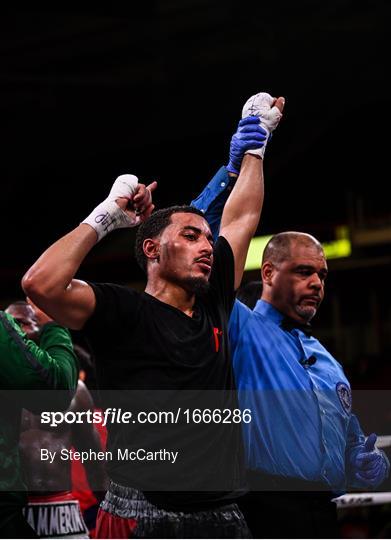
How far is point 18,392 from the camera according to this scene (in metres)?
2.85

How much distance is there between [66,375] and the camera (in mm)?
2924

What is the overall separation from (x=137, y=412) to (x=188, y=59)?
9.43 meters

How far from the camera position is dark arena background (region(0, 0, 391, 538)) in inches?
361

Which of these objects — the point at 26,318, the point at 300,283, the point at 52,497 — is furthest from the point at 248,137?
the point at 52,497

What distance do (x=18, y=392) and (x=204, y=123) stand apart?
322 inches

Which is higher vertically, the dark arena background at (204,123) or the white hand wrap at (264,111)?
the dark arena background at (204,123)

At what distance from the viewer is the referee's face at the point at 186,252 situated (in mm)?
2428

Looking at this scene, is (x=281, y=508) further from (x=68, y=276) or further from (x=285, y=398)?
(x=68, y=276)

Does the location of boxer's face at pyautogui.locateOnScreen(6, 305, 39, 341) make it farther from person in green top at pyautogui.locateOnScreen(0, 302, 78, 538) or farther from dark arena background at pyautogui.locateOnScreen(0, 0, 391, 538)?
dark arena background at pyautogui.locateOnScreen(0, 0, 391, 538)

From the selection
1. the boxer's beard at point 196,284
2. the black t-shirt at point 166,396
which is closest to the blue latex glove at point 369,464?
the black t-shirt at point 166,396

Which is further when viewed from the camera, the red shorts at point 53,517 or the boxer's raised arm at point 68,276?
the red shorts at point 53,517

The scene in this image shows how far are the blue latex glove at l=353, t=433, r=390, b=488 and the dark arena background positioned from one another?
16.1 ft

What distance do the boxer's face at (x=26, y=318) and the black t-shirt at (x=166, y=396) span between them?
1224 millimetres

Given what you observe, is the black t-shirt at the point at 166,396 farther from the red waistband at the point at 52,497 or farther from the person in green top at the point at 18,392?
the red waistband at the point at 52,497
